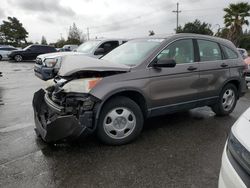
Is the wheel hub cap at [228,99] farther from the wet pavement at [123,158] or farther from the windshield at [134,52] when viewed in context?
the windshield at [134,52]

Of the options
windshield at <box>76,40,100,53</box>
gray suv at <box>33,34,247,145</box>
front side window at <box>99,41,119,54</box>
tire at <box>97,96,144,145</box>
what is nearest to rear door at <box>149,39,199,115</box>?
gray suv at <box>33,34,247,145</box>

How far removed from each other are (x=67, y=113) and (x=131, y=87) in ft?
3.32

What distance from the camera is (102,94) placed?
11.8 ft

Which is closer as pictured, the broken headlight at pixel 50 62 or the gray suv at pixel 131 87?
the gray suv at pixel 131 87

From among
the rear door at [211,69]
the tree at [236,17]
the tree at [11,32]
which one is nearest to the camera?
the rear door at [211,69]

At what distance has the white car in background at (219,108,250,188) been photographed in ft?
5.65

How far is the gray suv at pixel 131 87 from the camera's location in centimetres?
357

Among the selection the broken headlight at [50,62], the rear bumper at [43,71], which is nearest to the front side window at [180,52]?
the rear bumper at [43,71]

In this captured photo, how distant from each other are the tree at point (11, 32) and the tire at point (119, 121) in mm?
57537

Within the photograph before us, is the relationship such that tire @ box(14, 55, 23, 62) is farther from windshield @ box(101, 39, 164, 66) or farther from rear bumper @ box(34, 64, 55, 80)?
windshield @ box(101, 39, 164, 66)

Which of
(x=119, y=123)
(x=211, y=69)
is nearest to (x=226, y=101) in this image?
(x=211, y=69)

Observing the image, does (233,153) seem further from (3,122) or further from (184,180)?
(3,122)

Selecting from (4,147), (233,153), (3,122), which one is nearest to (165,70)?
(233,153)

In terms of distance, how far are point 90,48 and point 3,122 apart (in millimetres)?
5811
